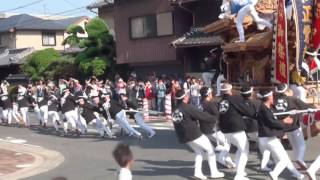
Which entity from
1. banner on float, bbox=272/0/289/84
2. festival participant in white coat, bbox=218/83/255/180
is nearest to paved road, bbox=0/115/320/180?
festival participant in white coat, bbox=218/83/255/180

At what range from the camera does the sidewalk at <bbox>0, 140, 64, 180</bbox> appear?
1258 cm

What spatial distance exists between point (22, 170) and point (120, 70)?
20.2 m

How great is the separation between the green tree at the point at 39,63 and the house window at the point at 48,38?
12970 millimetres

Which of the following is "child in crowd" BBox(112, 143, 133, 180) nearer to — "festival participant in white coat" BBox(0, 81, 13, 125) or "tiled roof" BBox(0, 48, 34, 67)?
"festival participant in white coat" BBox(0, 81, 13, 125)

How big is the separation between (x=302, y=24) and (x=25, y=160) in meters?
7.49

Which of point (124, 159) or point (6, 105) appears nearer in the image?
point (124, 159)

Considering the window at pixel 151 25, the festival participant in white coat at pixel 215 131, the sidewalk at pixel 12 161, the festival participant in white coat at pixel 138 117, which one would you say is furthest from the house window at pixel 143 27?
the festival participant in white coat at pixel 215 131

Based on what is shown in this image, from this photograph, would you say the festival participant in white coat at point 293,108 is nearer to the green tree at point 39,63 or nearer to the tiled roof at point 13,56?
the green tree at point 39,63

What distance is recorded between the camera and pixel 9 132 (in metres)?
21.7

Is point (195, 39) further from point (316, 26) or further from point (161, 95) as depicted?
point (316, 26)

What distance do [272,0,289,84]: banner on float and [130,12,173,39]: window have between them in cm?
1723

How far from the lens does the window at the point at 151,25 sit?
1165 inches

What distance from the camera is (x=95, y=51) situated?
32.3 metres

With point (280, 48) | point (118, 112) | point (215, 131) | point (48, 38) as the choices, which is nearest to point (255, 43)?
point (280, 48)
